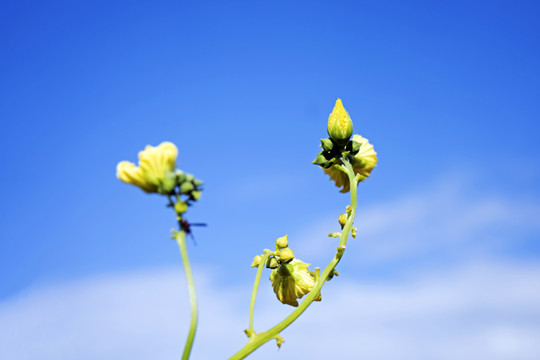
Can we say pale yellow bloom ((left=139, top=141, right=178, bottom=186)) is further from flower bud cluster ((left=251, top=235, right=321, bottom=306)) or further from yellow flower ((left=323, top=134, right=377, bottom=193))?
yellow flower ((left=323, top=134, right=377, bottom=193))

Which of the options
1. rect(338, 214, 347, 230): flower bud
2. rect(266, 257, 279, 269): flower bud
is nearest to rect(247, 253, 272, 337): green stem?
rect(266, 257, 279, 269): flower bud

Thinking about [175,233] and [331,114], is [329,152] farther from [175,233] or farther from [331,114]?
[175,233]

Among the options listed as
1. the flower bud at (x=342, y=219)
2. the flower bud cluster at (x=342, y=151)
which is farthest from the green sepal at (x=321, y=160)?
the flower bud at (x=342, y=219)

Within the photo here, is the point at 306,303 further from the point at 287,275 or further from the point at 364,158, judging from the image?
the point at 364,158

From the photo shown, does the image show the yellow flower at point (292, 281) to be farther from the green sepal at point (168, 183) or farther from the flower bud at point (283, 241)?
the green sepal at point (168, 183)

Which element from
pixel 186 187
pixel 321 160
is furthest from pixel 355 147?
pixel 186 187
